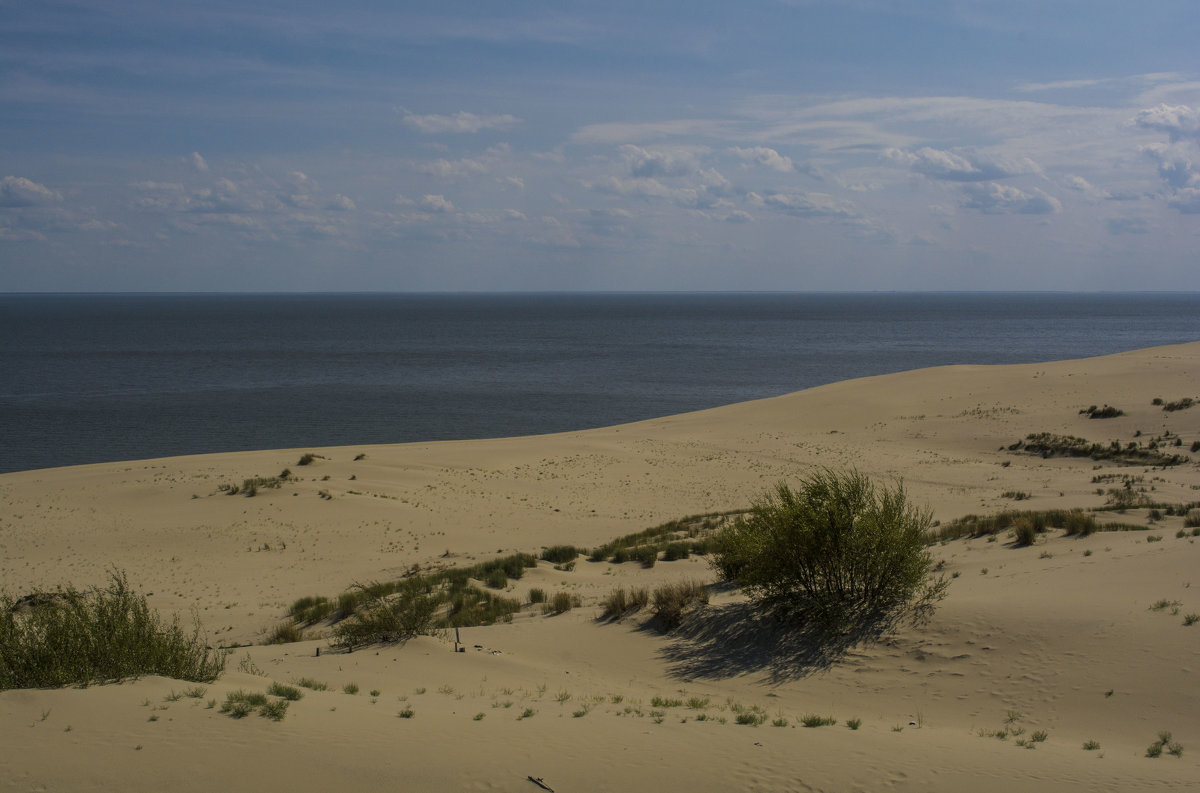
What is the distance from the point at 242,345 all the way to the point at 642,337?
59.5 m

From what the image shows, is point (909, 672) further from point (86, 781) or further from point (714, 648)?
point (86, 781)

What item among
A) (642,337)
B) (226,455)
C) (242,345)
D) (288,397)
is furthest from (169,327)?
(226,455)

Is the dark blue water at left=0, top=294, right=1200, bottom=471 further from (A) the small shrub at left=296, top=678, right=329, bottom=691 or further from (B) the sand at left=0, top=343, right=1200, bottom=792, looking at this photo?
(A) the small shrub at left=296, top=678, right=329, bottom=691

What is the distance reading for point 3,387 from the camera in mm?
66750

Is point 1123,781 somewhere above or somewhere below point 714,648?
above

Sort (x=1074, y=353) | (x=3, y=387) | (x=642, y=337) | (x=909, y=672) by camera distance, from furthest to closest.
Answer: (x=642, y=337)
(x=1074, y=353)
(x=3, y=387)
(x=909, y=672)

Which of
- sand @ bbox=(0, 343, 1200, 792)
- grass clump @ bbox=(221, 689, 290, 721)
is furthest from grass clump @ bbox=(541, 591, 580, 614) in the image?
grass clump @ bbox=(221, 689, 290, 721)

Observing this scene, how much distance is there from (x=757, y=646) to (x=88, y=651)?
25.0 feet

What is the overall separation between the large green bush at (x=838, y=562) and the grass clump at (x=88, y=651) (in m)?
6.99

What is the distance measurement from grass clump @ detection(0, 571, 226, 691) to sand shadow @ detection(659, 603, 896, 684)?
18.8 feet

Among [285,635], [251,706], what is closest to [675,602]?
[285,635]

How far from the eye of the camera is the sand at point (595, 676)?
6578 millimetres

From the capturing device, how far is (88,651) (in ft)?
25.7

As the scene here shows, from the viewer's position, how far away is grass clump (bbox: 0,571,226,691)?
7668mm
